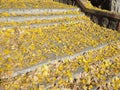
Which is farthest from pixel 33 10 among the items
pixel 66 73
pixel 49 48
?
pixel 66 73

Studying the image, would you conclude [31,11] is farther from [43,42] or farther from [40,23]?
[43,42]

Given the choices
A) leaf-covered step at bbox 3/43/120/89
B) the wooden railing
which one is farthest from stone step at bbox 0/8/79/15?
leaf-covered step at bbox 3/43/120/89

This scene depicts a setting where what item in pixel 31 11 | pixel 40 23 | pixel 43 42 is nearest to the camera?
pixel 43 42

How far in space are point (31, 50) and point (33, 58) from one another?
1.29 feet

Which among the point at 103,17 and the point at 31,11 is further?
the point at 103,17

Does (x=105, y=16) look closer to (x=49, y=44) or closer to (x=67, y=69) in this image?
(x=49, y=44)

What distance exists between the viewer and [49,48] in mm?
5312

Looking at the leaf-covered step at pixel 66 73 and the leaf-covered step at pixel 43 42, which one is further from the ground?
the leaf-covered step at pixel 43 42

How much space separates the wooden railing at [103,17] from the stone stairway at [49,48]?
364mm

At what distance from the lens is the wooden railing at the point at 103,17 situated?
7.44 metres

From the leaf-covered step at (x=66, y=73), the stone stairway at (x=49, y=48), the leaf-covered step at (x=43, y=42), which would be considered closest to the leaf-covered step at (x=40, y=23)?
the stone stairway at (x=49, y=48)

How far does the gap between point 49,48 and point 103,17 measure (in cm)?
355

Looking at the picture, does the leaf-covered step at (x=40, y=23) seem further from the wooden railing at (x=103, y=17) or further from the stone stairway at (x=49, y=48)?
the wooden railing at (x=103, y=17)

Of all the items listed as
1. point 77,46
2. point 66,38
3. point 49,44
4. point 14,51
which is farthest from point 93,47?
point 14,51
